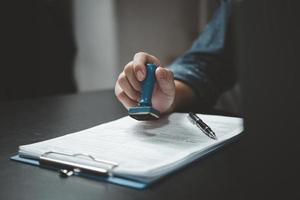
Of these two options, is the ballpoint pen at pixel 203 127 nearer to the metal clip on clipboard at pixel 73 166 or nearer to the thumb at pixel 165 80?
the thumb at pixel 165 80

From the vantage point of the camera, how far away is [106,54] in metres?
2.12

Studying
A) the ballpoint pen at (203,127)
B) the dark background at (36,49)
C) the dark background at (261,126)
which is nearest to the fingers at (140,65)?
the ballpoint pen at (203,127)

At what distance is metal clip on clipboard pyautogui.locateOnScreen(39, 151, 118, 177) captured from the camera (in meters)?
0.45

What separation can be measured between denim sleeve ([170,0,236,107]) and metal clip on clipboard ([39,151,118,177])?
513 millimetres

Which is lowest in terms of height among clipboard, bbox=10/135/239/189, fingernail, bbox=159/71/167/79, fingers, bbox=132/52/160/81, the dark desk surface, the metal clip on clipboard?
the dark desk surface

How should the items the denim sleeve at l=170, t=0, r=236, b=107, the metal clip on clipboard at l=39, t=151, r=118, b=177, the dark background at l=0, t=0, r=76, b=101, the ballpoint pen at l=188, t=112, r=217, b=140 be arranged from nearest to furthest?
1. the metal clip on clipboard at l=39, t=151, r=118, b=177
2. the ballpoint pen at l=188, t=112, r=217, b=140
3. the denim sleeve at l=170, t=0, r=236, b=107
4. the dark background at l=0, t=0, r=76, b=101

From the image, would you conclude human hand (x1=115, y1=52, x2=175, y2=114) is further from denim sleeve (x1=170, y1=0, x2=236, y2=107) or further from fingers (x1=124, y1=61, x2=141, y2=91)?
denim sleeve (x1=170, y1=0, x2=236, y2=107)

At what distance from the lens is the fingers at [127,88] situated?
0.72 metres

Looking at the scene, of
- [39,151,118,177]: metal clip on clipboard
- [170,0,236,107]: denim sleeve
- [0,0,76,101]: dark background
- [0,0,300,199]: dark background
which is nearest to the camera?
[0,0,300,199]: dark background

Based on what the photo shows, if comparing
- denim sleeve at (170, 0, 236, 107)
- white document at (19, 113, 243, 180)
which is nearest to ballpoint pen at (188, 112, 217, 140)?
white document at (19, 113, 243, 180)

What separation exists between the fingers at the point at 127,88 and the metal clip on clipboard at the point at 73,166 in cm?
25

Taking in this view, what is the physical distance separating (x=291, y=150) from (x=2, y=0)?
164cm

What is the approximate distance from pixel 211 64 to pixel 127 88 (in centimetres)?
41

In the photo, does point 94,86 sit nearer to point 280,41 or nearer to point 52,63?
point 52,63
